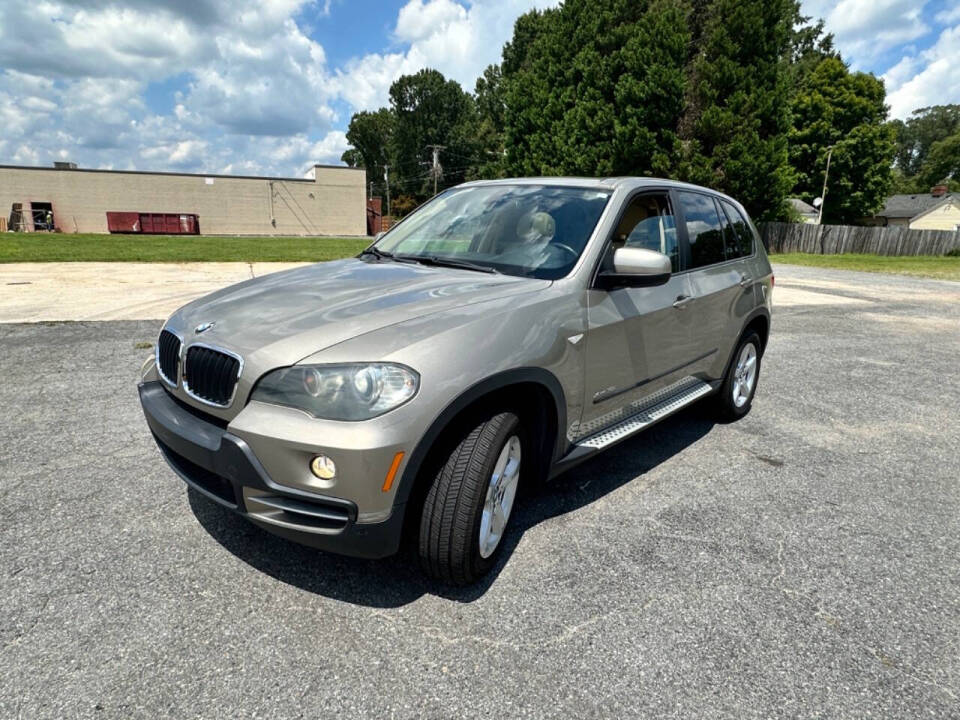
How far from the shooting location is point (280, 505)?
6.83 feet

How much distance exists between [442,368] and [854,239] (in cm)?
3689

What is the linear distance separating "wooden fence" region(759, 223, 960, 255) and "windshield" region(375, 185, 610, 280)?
3114 centimetres

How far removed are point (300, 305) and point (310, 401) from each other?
64 cm

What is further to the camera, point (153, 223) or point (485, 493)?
point (153, 223)

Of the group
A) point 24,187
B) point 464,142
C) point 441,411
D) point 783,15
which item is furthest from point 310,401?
point 464,142

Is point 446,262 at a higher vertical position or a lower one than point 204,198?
lower

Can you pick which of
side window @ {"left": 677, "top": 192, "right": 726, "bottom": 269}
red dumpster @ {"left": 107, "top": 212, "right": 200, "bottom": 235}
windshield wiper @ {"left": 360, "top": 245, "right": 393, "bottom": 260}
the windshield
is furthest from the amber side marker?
red dumpster @ {"left": 107, "top": 212, "right": 200, "bottom": 235}

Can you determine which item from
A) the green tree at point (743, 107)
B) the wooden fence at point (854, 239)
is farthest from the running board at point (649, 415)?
the wooden fence at point (854, 239)

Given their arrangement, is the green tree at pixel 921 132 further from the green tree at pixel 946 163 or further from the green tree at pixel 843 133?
the green tree at pixel 843 133

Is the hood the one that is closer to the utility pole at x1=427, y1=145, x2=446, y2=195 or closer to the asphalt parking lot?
the asphalt parking lot

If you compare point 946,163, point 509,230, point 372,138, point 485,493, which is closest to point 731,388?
point 509,230

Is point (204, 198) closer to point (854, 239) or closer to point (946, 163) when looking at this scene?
point (854, 239)

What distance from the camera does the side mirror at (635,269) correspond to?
2.78m

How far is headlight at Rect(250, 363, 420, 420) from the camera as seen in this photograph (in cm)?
203
